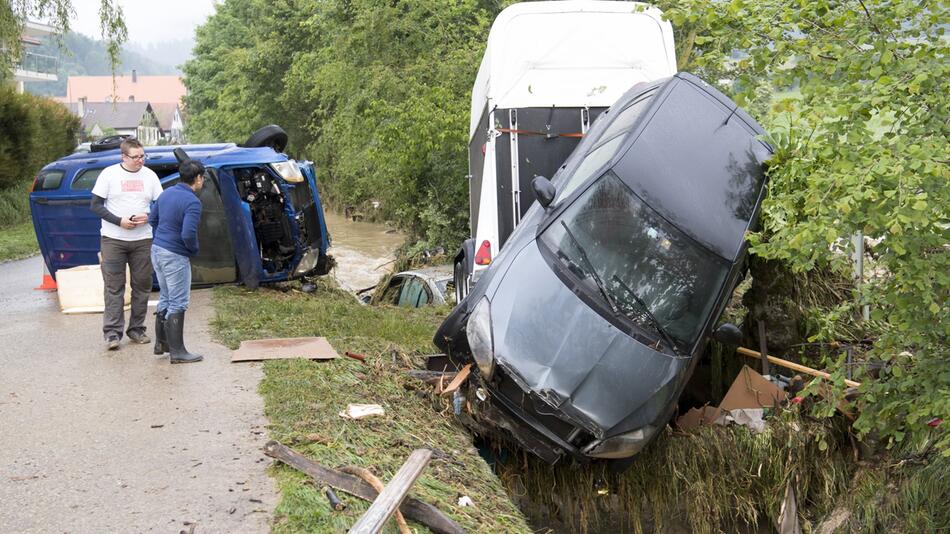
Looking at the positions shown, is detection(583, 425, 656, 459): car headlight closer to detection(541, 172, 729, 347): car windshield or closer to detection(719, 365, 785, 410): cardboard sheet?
detection(541, 172, 729, 347): car windshield

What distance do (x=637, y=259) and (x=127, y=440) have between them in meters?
3.75

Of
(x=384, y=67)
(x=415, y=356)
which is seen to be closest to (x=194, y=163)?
(x=415, y=356)

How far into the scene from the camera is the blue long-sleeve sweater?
336 inches

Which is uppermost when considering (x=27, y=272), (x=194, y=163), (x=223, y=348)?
(x=194, y=163)

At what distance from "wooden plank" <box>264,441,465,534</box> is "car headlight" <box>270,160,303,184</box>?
7578 millimetres

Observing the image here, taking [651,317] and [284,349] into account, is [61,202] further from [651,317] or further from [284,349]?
[651,317]

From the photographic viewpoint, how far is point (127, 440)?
655cm

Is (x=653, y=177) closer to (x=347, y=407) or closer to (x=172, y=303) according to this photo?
(x=347, y=407)

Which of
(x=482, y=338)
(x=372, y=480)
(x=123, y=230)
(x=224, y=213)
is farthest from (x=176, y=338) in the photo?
(x=224, y=213)

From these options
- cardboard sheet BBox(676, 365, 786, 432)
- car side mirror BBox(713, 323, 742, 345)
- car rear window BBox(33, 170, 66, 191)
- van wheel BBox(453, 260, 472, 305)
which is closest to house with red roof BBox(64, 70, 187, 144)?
car rear window BBox(33, 170, 66, 191)

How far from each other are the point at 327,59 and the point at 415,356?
62.4 ft

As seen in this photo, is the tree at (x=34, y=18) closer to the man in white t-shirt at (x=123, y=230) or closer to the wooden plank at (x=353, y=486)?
the man in white t-shirt at (x=123, y=230)

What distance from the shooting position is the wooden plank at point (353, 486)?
525cm

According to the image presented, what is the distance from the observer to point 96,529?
5.10m
